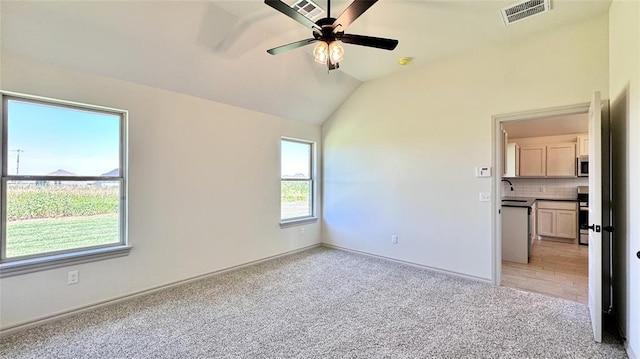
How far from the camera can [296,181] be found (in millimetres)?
5004

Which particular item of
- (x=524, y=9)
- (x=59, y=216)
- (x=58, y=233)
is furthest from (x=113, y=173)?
(x=524, y=9)

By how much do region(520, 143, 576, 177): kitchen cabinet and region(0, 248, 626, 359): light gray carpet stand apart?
417 cm

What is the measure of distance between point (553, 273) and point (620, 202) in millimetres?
1908

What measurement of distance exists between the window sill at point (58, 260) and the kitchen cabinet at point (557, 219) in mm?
7389

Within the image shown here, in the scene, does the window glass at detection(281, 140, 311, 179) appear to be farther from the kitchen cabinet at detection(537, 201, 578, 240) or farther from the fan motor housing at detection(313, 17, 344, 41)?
the kitchen cabinet at detection(537, 201, 578, 240)

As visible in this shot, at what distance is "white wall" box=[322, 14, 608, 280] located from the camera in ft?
9.94

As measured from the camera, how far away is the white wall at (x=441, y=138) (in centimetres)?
303

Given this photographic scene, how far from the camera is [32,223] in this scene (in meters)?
2.53

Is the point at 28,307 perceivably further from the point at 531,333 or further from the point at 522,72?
the point at 522,72

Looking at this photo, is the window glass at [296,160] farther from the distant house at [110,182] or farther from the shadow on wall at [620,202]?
the shadow on wall at [620,202]

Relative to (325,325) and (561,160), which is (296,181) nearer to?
(325,325)

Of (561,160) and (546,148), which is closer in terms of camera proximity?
(561,160)

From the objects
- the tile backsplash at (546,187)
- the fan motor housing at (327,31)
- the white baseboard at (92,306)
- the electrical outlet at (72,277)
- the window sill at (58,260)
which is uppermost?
the fan motor housing at (327,31)

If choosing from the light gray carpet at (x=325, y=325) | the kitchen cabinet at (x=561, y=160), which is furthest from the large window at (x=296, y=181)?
the kitchen cabinet at (x=561, y=160)
